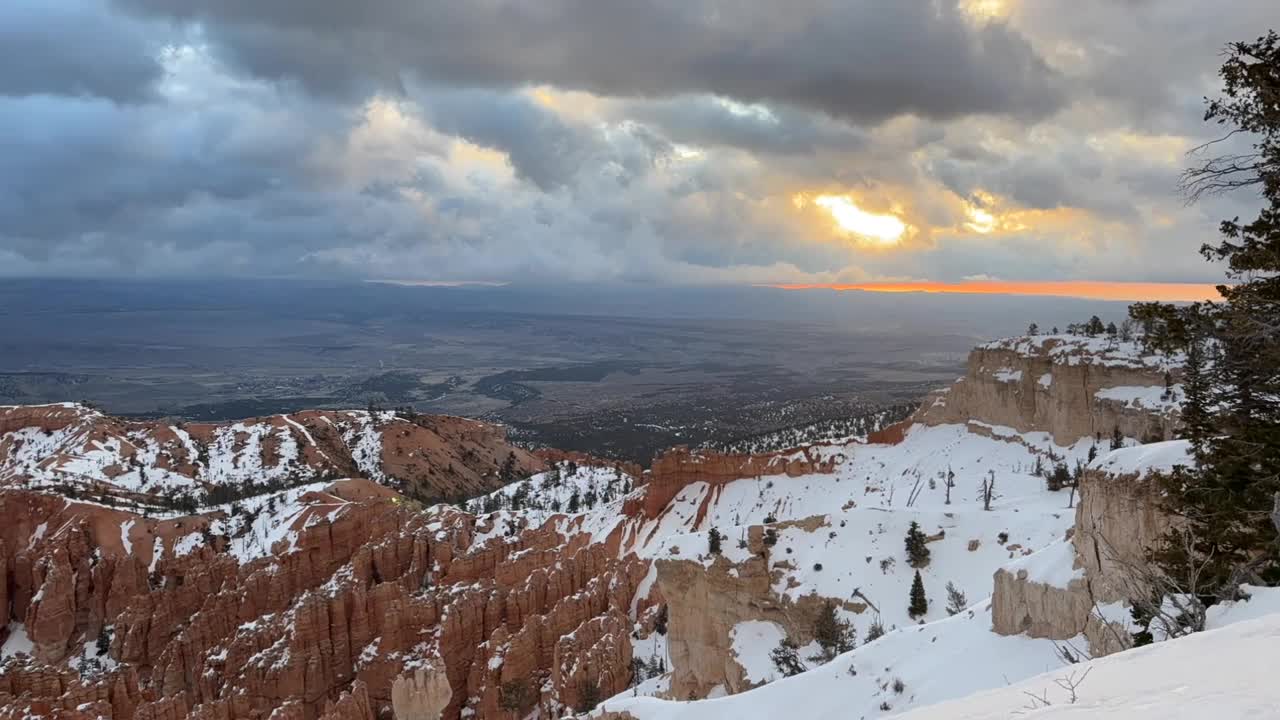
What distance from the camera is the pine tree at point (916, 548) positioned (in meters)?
34.1

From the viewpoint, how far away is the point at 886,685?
55.0ft

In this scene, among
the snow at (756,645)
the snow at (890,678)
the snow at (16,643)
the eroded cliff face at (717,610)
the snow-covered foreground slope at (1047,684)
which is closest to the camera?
the snow-covered foreground slope at (1047,684)

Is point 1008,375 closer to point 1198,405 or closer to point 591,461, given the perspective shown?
point 1198,405

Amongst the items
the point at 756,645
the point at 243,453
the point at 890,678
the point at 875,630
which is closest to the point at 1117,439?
the point at 875,630

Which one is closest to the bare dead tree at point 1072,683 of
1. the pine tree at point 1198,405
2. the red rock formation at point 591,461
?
the pine tree at point 1198,405

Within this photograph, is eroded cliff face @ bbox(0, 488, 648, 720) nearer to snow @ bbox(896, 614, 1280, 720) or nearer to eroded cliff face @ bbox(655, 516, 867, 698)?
eroded cliff face @ bbox(655, 516, 867, 698)

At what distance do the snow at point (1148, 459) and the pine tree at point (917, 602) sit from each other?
48.8 ft

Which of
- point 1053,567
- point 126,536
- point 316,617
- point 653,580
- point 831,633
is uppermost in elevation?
point 1053,567

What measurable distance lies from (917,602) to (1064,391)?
3741 centimetres

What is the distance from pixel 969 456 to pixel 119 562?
69.6m

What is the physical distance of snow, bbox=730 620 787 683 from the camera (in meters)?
30.5

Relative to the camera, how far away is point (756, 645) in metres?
32.4

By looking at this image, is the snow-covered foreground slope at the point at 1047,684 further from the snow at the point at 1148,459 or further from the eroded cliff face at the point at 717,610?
the eroded cliff face at the point at 717,610

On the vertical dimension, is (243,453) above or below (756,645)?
below
